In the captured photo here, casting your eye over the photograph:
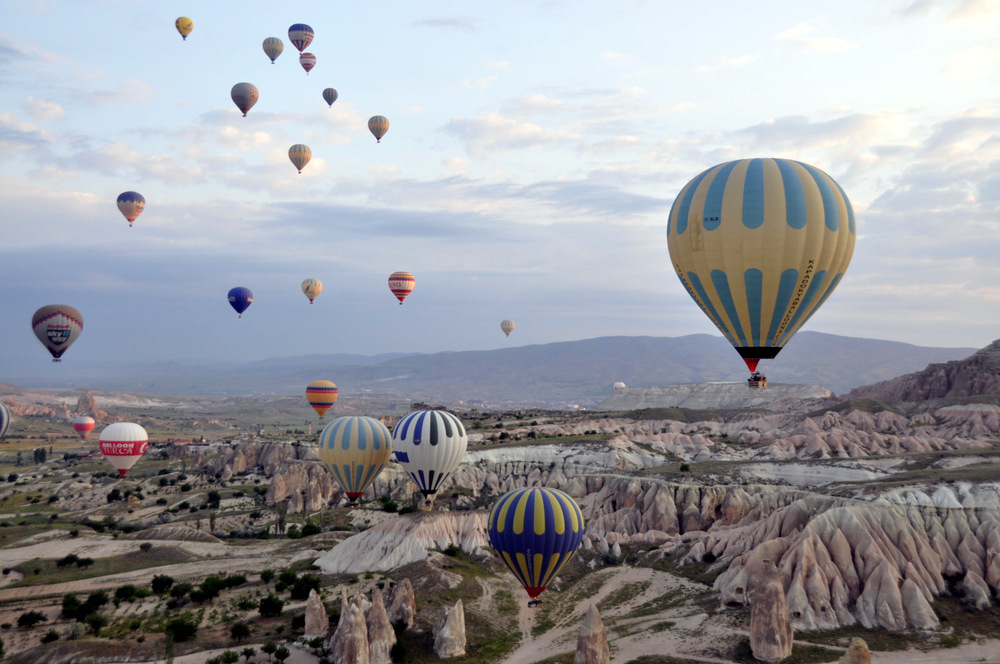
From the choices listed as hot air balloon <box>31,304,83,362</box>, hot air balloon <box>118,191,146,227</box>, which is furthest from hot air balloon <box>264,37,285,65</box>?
hot air balloon <box>31,304,83,362</box>

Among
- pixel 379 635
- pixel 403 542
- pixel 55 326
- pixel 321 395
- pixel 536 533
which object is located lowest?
pixel 379 635

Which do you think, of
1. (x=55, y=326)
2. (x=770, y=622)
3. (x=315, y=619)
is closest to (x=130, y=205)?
(x=55, y=326)

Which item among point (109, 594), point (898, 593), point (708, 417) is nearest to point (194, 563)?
point (109, 594)

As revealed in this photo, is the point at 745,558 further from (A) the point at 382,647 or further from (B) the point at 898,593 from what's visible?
(A) the point at 382,647

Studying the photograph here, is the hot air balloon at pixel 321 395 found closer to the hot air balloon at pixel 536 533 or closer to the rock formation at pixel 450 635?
the rock formation at pixel 450 635

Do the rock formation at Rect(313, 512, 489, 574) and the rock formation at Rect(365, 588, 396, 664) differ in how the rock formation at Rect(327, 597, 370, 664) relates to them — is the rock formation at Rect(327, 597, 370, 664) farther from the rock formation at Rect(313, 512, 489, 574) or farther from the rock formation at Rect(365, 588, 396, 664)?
the rock formation at Rect(313, 512, 489, 574)

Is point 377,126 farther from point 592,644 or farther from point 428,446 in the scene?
point 592,644
